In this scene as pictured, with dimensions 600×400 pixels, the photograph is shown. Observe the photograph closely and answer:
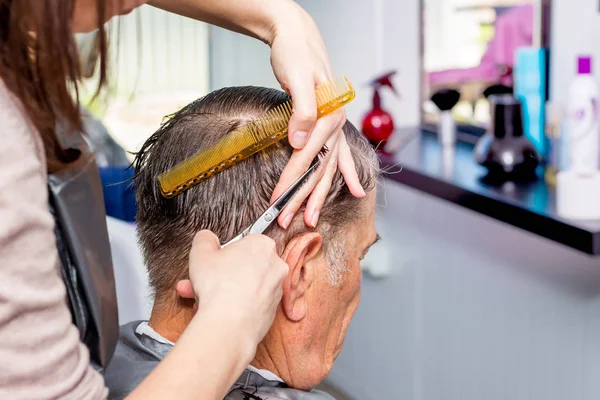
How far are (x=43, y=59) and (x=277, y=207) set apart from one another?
423 millimetres

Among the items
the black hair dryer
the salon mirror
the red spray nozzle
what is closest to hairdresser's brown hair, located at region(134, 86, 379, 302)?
the black hair dryer

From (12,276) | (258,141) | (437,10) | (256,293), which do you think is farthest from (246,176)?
(437,10)

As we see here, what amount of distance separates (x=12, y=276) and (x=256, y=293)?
277 mm

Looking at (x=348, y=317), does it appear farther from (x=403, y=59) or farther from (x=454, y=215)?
(x=403, y=59)

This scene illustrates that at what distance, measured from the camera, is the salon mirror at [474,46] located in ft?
8.64

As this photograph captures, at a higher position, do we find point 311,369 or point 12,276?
point 12,276

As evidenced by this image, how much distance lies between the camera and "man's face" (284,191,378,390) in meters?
1.31

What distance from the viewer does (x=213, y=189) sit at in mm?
1233

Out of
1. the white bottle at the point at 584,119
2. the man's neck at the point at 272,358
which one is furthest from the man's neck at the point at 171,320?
the white bottle at the point at 584,119

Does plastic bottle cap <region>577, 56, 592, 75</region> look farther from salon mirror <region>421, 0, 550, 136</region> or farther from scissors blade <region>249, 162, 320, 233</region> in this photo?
scissors blade <region>249, 162, 320, 233</region>

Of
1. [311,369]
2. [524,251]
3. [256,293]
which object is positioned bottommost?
[524,251]

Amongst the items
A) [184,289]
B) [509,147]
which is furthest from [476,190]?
[184,289]

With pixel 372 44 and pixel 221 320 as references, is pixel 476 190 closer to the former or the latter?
pixel 372 44

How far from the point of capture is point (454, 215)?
2799 mm
